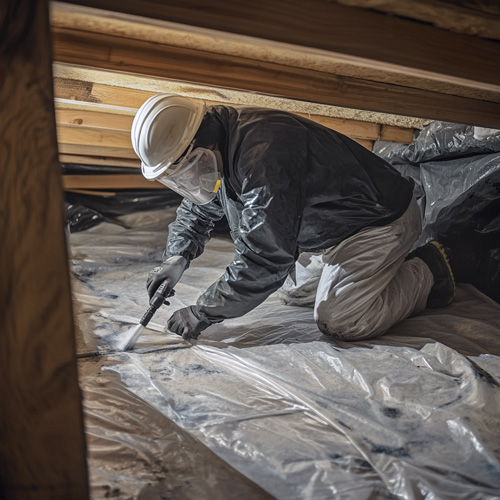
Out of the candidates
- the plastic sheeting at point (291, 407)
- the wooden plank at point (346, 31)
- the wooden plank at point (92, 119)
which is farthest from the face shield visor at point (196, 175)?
the wooden plank at point (92, 119)

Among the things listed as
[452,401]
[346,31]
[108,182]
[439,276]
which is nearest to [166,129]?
[346,31]

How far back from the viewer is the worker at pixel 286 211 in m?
1.89

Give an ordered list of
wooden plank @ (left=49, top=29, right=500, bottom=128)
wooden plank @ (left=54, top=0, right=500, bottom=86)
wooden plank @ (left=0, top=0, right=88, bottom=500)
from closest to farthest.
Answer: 1. wooden plank @ (left=0, top=0, right=88, bottom=500)
2. wooden plank @ (left=54, top=0, right=500, bottom=86)
3. wooden plank @ (left=49, top=29, right=500, bottom=128)

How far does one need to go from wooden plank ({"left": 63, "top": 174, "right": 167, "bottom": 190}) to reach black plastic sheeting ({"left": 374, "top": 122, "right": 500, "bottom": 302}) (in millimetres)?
2612

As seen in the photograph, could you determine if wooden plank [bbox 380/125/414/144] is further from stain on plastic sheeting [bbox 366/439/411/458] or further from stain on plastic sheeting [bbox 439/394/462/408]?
stain on plastic sheeting [bbox 366/439/411/458]

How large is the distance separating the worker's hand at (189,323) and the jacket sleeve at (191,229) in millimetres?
439

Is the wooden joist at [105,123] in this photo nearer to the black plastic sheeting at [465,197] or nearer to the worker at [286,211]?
the black plastic sheeting at [465,197]

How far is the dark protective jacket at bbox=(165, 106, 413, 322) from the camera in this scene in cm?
186

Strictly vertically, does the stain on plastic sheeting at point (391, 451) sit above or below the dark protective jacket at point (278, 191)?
below

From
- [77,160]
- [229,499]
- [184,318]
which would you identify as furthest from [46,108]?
[77,160]

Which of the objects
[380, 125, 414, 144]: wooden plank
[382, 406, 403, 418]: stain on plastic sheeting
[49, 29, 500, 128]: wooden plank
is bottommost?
[382, 406, 403, 418]: stain on plastic sheeting

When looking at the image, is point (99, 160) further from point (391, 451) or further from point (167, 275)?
point (391, 451)

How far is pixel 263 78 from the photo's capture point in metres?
2.01

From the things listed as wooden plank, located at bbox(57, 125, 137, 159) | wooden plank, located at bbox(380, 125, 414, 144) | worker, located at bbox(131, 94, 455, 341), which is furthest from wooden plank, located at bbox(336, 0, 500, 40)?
wooden plank, located at bbox(57, 125, 137, 159)
